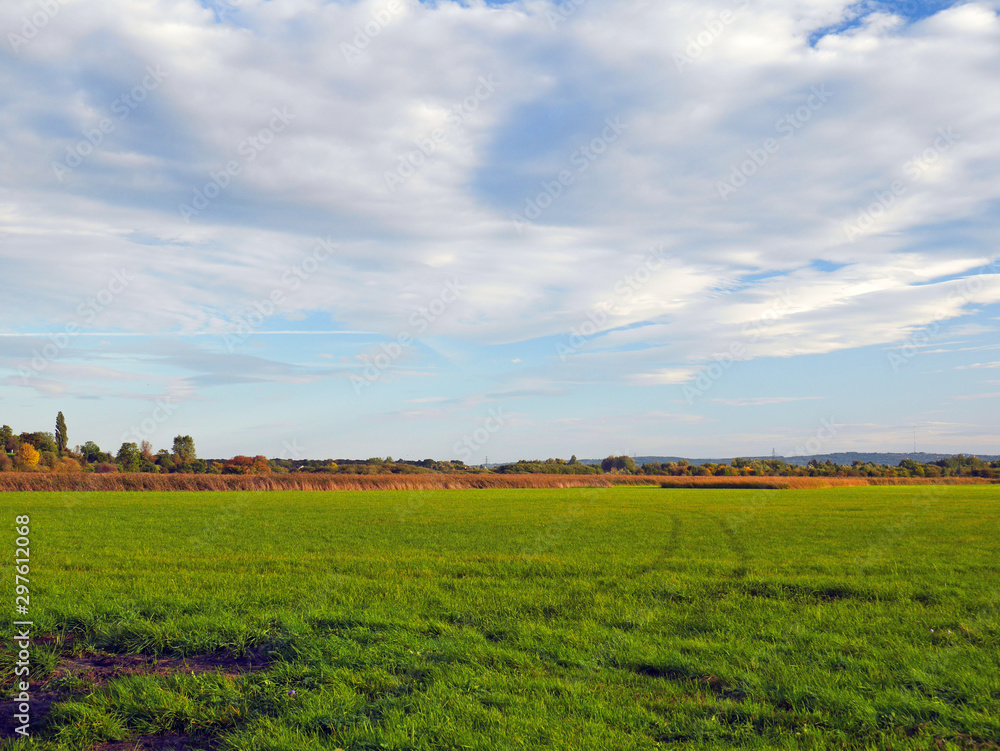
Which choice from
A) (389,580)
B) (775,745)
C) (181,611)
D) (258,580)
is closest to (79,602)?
(181,611)

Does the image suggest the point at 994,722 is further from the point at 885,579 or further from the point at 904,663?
the point at 885,579

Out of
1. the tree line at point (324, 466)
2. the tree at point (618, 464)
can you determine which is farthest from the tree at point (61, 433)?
the tree at point (618, 464)

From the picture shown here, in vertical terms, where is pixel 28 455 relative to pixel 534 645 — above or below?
below

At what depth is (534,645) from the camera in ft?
26.4

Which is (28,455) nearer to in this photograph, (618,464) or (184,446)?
→ (184,446)

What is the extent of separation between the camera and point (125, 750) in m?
5.43

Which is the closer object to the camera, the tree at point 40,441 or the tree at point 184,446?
the tree at point 40,441

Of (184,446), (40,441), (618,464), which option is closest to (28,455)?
(40,441)

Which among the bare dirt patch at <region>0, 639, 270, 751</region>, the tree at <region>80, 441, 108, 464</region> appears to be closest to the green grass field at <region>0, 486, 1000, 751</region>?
the bare dirt patch at <region>0, 639, 270, 751</region>

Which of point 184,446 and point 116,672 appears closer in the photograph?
point 116,672

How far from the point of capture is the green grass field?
567cm

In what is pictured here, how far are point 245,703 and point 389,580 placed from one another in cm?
650

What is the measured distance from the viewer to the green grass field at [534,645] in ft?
18.6

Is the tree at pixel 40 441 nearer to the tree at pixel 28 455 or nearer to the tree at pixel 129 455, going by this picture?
the tree at pixel 28 455
